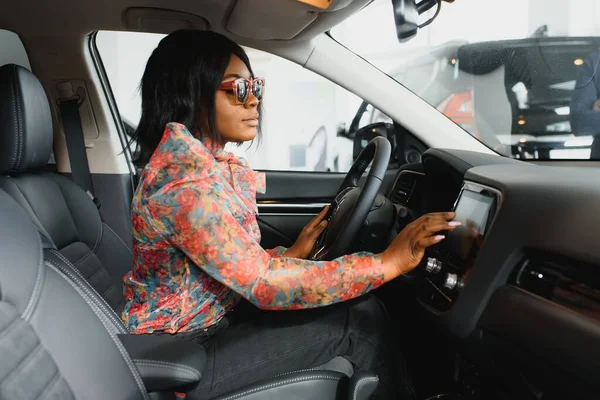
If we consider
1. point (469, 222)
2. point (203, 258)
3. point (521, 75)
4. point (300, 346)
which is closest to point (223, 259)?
point (203, 258)

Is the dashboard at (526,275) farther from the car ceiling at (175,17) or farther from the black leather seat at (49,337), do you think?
the car ceiling at (175,17)

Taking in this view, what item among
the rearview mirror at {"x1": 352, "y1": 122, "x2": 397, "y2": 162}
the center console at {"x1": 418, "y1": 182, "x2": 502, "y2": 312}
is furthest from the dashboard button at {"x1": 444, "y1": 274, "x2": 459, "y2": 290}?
the rearview mirror at {"x1": 352, "y1": 122, "x2": 397, "y2": 162}

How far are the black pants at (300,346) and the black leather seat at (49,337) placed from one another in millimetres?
162

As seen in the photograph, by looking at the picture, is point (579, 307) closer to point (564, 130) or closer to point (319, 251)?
point (319, 251)

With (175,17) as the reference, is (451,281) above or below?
below

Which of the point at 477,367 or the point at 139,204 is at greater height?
the point at 139,204

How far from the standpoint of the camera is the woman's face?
4.71 feet

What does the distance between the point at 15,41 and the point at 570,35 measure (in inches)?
97.2

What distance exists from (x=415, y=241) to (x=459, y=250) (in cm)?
10

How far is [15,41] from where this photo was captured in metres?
2.32

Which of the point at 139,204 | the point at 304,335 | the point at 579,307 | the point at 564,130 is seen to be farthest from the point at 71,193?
the point at 564,130

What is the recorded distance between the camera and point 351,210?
4.60ft

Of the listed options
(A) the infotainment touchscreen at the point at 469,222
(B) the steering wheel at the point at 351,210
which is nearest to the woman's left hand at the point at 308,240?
(B) the steering wheel at the point at 351,210

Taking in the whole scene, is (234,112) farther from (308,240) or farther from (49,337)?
(49,337)
